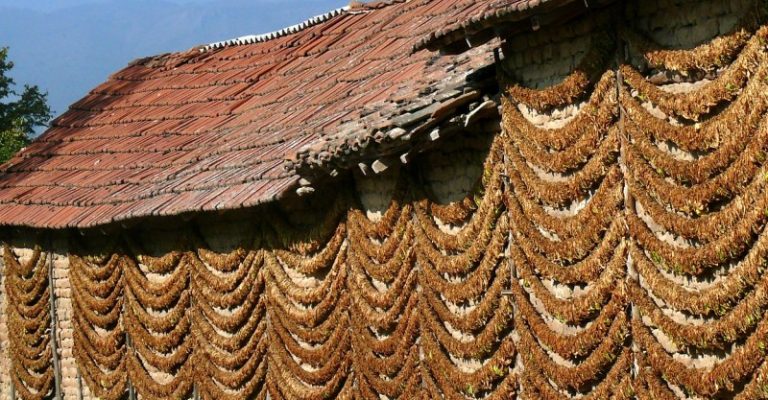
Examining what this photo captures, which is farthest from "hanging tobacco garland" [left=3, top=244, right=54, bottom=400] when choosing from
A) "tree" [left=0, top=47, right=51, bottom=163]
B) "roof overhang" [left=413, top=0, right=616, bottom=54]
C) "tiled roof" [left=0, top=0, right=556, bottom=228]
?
"tree" [left=0, top=47, right=51, bottom=163]

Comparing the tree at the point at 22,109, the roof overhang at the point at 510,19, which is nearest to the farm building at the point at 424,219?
the roof overhang at the point at 510,19

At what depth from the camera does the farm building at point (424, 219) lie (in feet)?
27.0

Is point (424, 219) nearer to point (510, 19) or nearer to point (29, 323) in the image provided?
point (510, 19)

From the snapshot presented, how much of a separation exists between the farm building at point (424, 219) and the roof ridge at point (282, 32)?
9cm

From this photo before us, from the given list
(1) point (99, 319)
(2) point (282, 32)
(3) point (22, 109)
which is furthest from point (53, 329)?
(3) point (22, 109)

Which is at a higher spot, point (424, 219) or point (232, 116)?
point (232, 116)

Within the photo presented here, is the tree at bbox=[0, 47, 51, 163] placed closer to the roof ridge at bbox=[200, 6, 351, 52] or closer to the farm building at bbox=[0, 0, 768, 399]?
the roof ridge at bbox=[200, 6, 351, 52]

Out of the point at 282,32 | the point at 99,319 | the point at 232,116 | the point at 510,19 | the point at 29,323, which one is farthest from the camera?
the point at 282,32

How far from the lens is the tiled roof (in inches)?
507

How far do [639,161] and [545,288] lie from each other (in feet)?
5.10

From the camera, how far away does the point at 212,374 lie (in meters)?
15.2

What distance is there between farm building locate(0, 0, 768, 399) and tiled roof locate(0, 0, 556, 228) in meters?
0.06

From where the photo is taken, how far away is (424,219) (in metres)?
11.6

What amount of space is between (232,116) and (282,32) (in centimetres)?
289
